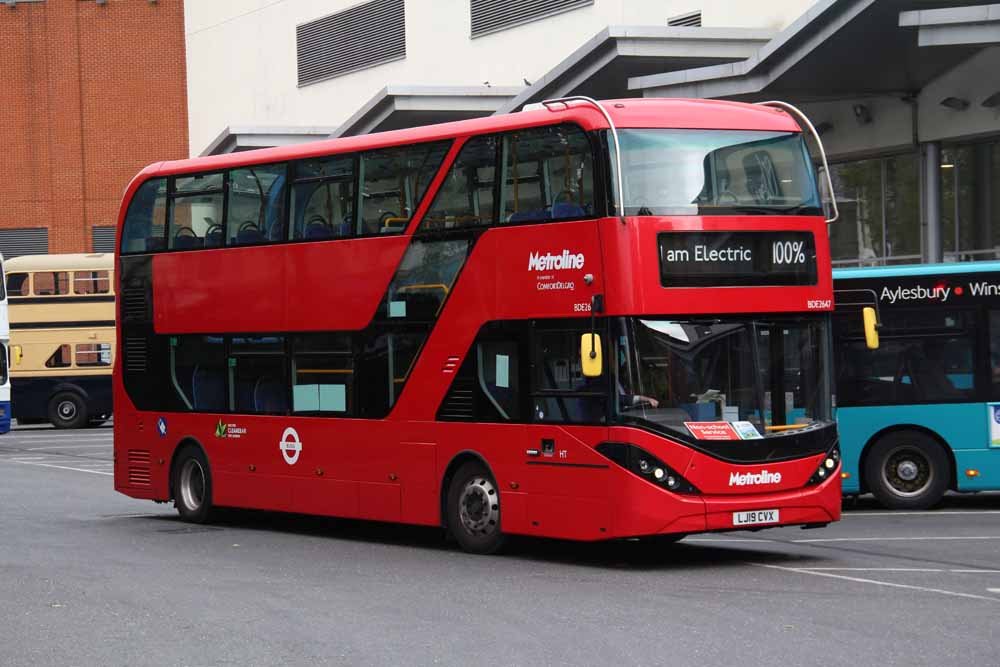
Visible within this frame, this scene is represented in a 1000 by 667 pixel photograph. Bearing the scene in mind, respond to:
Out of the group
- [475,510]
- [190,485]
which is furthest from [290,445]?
[475,510]

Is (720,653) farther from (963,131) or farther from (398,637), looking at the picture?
(963,131)

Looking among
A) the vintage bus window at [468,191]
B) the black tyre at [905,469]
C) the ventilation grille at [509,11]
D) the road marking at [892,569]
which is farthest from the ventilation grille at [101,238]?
the road marking at [892,569]

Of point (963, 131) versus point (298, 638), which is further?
point (963, 131)

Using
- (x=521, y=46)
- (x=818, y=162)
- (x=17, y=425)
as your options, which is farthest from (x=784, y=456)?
(x=17, y=425)

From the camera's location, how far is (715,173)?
13422mm

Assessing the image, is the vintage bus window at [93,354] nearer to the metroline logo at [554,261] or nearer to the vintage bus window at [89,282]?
the vintage bus window at [89,282]

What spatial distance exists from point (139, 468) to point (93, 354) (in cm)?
2335

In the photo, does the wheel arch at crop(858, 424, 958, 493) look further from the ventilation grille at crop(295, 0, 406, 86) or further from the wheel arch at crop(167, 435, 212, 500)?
the ventilation grille at crop(295, 0, 406, 86)

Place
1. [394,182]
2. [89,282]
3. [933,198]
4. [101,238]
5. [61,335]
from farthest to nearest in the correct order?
[101,238] < [89,282] < [61,335] < [933,198] < [394,182]

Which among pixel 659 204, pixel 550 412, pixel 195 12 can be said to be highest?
pixel 195 12

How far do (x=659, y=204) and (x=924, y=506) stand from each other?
7.26 meters

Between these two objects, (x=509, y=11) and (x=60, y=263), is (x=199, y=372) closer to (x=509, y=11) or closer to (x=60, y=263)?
(x=509, y=11)

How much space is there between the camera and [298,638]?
387 inches

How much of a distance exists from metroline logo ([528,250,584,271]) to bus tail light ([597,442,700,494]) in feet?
4.99
